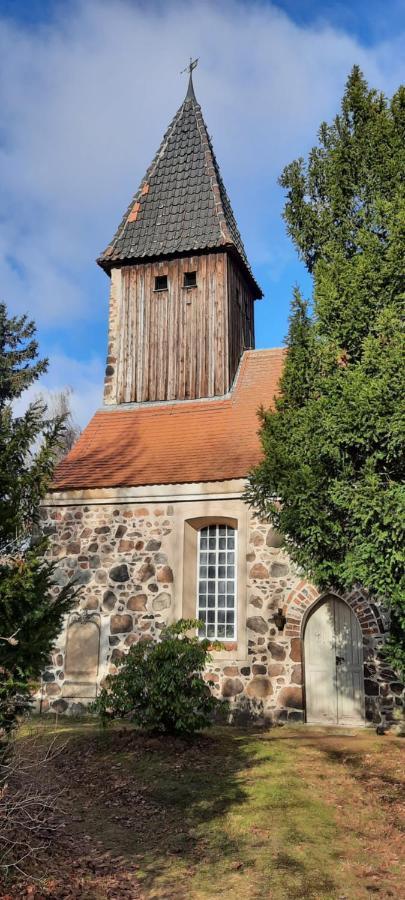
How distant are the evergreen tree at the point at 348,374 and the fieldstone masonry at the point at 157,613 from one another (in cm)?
283

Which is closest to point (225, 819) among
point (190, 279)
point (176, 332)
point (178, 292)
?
point (176, 332)

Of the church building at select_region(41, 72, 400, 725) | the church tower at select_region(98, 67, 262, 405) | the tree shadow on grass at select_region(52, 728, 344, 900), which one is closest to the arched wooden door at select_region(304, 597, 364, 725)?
the church building at select_region(41, 72, 400, 725)

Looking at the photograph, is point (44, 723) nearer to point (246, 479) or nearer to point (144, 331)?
point (246, 479)

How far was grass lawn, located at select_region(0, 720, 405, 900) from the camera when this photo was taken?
4.79 meters

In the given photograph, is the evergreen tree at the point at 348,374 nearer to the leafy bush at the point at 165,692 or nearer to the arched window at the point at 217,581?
the leafy bush at the point at 165,692

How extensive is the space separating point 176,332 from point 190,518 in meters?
4.82

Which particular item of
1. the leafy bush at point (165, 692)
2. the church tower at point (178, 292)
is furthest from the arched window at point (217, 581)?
the church tower at point (178, 292)

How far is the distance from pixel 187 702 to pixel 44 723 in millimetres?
3165

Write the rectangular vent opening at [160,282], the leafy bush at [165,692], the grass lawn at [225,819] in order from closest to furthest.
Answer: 1. the grass lawn at [225,819]
2. the leafy bush at [165,692]
3. the rectangular vent opening at [160,282]

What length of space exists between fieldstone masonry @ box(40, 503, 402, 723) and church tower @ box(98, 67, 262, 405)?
3.49 m

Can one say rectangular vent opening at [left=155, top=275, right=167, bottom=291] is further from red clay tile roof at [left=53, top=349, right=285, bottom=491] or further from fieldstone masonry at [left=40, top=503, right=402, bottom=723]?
fieldstone masonry at [left=40, top=503, right=402, bottom=723]

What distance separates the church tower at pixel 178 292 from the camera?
13953 mm

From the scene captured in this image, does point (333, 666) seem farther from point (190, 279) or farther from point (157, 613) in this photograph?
point (190, 279)

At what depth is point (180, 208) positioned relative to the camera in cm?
1516
